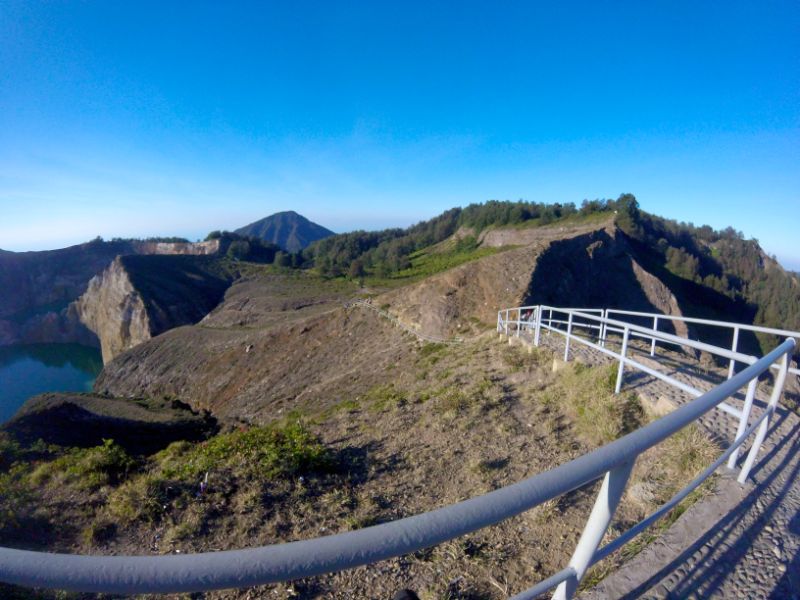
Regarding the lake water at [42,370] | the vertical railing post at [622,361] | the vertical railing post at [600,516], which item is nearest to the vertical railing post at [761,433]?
the vertical railing post at [622,361]

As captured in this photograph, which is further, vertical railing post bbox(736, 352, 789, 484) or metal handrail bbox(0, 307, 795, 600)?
vertical railing post bbox(736, 352, 789, 484)

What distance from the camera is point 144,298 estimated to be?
45.9m

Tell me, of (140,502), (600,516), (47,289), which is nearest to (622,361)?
(600,516)

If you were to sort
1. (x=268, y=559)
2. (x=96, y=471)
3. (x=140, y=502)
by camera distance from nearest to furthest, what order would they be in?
1. (x=268, y=559)
2. (x=140, y=502)
3. (x=96, y=471)

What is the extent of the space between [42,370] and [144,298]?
1819 cm

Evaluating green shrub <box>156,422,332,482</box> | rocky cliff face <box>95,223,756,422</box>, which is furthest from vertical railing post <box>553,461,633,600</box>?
rocky cliff face <box>95,223,756,422</box>

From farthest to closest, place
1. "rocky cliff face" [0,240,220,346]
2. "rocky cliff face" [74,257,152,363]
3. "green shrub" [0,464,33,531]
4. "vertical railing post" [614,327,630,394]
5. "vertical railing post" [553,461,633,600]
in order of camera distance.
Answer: "rocky cliff face" [0,240,220,346], "rocky cliff face" [74,257,152,363], "vertical railing post" [614,327,630,394], "green shrub" [0,464,33,531], "vertical railing post" [553,461,633,600]

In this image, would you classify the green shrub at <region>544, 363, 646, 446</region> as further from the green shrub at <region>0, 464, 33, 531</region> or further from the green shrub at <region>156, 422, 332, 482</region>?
the green shrub at <region>0, 464, 33, 531</region>

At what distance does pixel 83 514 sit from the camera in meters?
4.50

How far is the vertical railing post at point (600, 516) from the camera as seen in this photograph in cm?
140

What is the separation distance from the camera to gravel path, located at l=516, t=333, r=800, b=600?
202 cm

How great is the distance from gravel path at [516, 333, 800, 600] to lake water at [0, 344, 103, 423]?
47.3 m

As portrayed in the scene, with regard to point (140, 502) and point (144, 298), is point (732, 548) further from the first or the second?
point (144, 298)

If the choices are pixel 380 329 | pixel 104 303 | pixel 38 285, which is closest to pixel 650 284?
pixel 380 329
